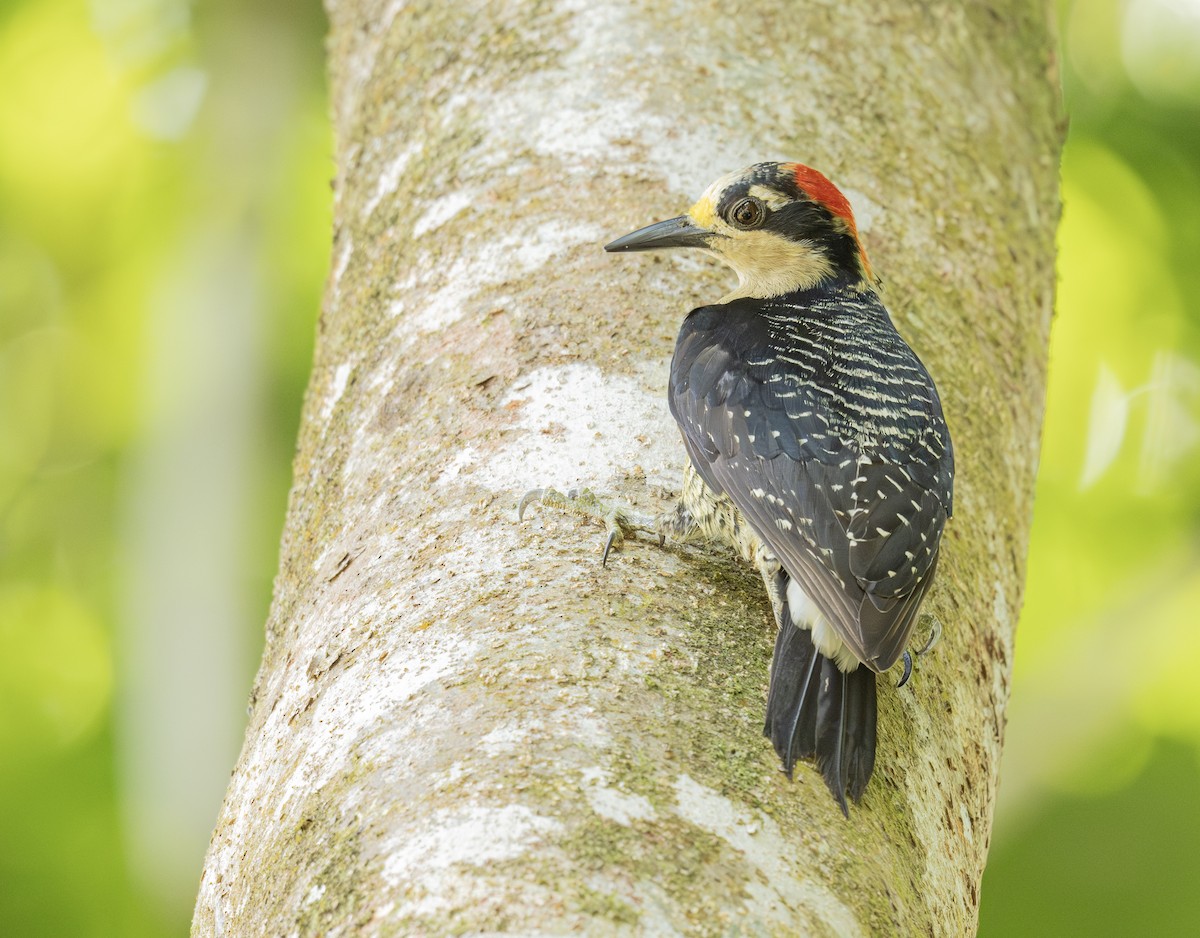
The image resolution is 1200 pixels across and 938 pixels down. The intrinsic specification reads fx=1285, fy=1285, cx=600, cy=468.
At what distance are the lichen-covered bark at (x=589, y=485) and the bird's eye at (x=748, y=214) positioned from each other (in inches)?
6.8

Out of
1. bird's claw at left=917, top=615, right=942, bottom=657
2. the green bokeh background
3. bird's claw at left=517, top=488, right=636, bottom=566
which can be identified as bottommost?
the green bokeh background

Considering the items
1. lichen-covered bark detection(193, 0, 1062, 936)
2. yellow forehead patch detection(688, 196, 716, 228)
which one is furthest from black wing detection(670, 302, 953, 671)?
yellow forehead patch detection(688, 196, 716, 228)

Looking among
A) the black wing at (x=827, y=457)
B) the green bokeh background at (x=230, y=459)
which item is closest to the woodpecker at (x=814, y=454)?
the black wing at (x=827, y=457)

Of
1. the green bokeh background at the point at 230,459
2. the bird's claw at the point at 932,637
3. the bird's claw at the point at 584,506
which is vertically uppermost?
the bird's claw at the point at 584,506

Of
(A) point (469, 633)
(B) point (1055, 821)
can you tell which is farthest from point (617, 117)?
(B) point (1055, 821)

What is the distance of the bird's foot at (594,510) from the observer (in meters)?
2.39

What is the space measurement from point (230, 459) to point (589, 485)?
12.3ft

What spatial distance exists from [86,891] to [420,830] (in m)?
4.61

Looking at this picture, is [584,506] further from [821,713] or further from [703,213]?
[703,213]

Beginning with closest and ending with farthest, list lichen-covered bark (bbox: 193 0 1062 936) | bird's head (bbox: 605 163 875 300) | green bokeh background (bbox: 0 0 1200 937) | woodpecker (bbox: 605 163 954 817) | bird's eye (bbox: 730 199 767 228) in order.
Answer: lichen-covered bark (bbox: 193 0 1062 936)
woodpecker (bbox: 605 163 954 817)
bird's head (bbox: 605 163 875 300)
bird's eye (bbox: 730 199 767 228)
green bokeh background (bbox: 0 0 1200 937)

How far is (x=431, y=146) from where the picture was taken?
11.2 feet

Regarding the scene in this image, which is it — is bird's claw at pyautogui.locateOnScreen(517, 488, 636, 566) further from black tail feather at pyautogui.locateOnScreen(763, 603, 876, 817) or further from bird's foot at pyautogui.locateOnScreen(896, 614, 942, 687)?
bird's foot at pyautogui.locateOnScreen(896, 614, 942, 687)

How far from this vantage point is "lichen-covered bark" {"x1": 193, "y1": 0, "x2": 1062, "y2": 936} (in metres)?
1.82

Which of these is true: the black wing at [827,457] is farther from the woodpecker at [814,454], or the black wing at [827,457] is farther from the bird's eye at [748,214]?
the bird's eye at [748,214]
